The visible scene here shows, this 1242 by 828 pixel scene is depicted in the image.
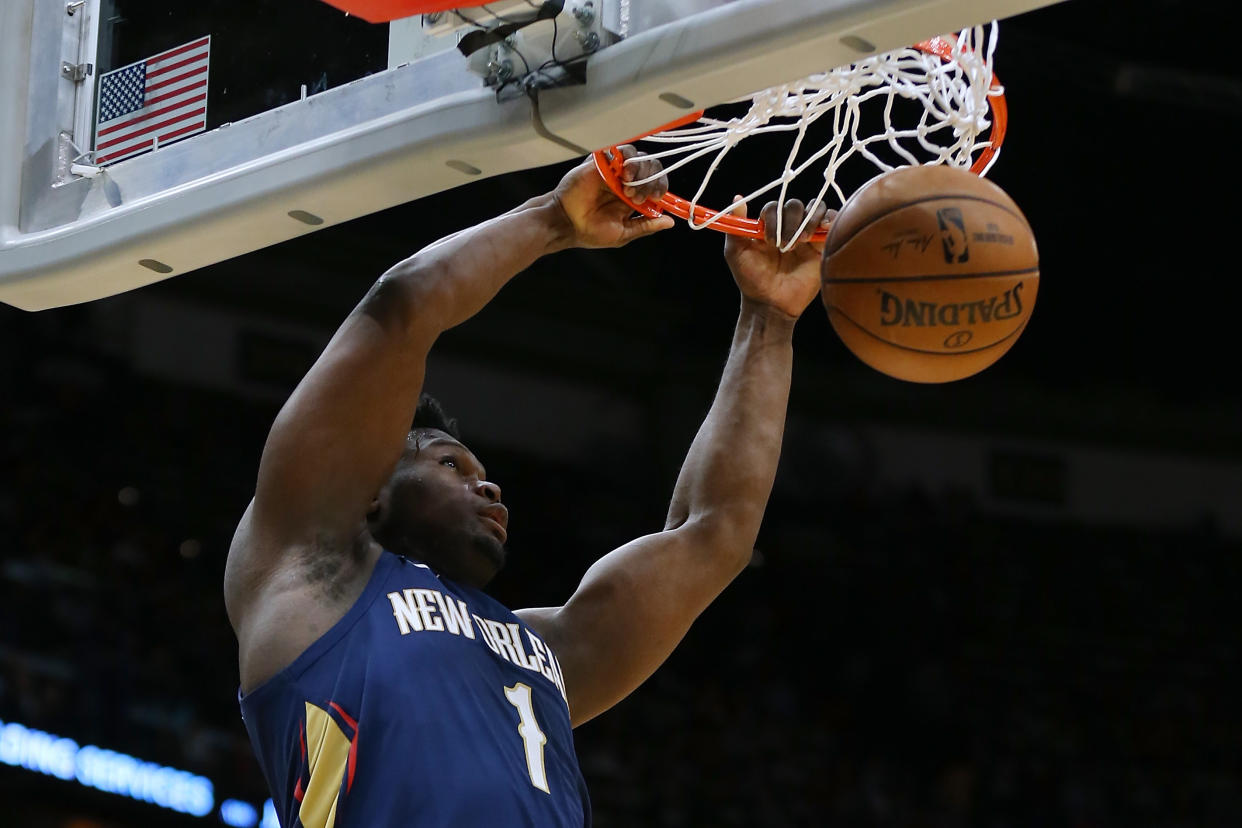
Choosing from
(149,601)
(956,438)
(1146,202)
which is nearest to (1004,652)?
(956,438)

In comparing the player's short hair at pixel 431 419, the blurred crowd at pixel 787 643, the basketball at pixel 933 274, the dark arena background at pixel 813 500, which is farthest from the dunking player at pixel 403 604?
the blurred crowd at pixel 787 643

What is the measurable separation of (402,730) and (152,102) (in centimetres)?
117

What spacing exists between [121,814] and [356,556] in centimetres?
501

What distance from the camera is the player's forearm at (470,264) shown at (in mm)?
2629

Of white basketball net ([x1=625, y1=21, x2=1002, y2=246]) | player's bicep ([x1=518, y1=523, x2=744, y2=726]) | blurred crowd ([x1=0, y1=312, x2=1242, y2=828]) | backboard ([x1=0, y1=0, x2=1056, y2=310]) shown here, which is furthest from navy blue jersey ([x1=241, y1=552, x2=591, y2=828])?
blurred crowd ([x1=0, y1=312, x2=1242, y2=828])

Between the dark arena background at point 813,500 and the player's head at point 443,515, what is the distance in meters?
4.78

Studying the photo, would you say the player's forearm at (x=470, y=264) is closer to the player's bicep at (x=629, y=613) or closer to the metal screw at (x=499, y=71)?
the metal screw at (x=499, y=71)

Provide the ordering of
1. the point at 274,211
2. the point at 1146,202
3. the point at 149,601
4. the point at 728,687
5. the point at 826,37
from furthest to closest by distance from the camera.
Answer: the point at 1146,202 < the point at 728,687 < the point at 149,601 < the point at 274,211 < the point at 826,37

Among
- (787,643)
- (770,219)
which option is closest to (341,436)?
(770,219)

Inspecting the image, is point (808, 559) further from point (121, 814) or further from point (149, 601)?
point (121, 814)

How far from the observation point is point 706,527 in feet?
10.5

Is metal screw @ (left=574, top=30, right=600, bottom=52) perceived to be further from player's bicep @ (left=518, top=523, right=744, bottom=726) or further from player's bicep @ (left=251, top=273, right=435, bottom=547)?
player's bicep @ (left=518, top=523, right=744, bottom=726)

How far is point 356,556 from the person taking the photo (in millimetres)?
2580

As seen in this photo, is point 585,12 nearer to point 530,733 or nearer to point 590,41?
point 590,41
